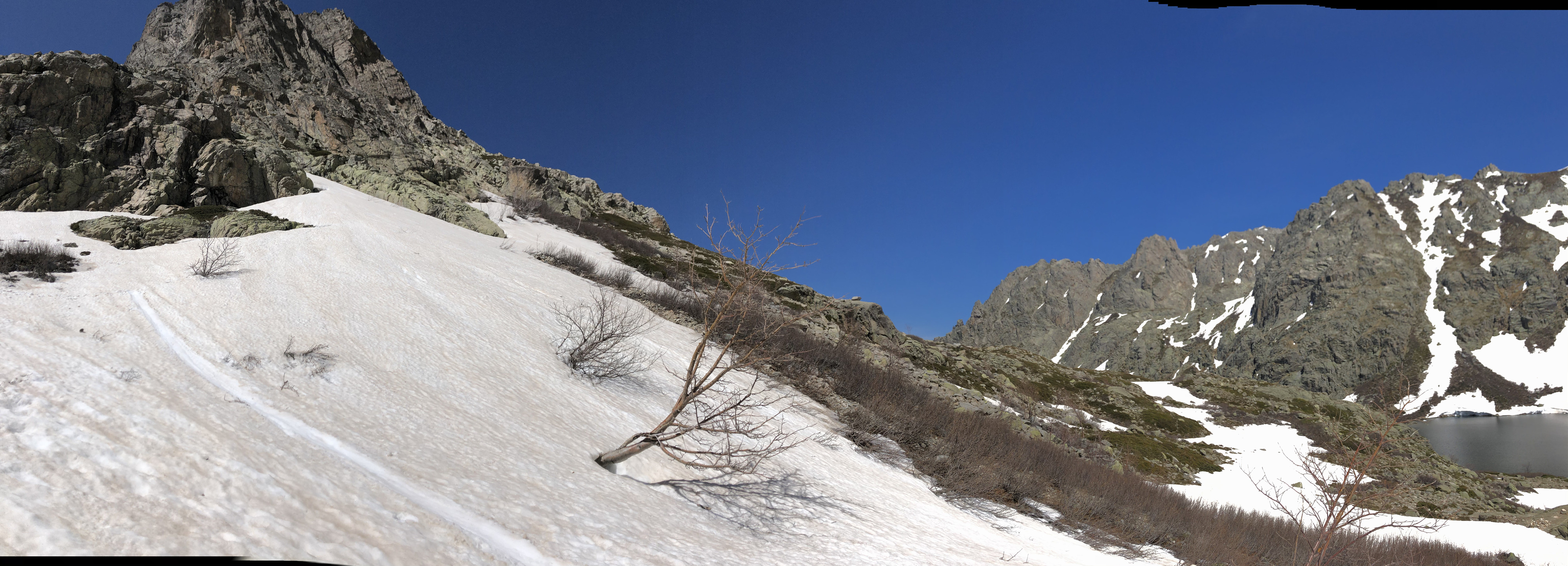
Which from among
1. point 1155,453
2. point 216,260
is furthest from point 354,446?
point 1155,453

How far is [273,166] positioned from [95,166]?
14.1 feet

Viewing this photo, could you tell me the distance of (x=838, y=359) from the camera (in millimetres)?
13055

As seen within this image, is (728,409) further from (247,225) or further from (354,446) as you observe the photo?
(247,225)

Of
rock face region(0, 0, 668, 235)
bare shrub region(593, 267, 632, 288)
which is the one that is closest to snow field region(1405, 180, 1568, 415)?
bare shrub region(593, 267, 632, 288)

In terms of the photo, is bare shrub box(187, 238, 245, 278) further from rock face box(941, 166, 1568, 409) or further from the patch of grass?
rock face box(941, 166, 1568, 409)

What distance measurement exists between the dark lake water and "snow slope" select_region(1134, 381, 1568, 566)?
5.62 m

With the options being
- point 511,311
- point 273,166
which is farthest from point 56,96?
point 511,311

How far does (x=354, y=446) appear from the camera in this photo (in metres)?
3.72

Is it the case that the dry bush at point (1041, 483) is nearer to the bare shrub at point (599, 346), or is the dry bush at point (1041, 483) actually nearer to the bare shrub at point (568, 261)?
the bare shrub at point (599, 346)

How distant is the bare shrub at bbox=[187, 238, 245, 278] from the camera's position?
651 centimetres

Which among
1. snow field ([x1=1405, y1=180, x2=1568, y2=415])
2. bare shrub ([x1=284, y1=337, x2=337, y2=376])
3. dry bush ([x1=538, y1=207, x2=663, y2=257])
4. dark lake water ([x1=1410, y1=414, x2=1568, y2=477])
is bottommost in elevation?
bare shrub ([x1=284, y1=337, x2=337, y2=376])

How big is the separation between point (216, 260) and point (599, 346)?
4.17 m

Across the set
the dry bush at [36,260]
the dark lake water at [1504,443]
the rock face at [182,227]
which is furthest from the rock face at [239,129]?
the dark lake water at [1504,443]

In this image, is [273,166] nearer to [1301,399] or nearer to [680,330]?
[680,330]
